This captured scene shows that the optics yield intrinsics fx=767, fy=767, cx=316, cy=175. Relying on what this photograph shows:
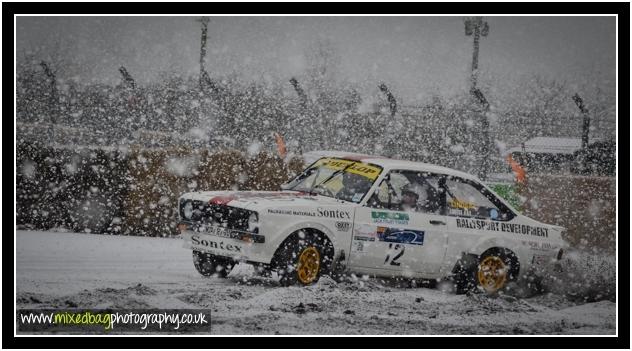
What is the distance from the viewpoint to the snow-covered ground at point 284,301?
22.3ft

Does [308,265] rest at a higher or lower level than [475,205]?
lower

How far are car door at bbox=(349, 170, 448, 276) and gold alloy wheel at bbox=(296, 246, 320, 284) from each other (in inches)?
15.2

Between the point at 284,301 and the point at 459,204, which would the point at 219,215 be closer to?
the point at 284,301

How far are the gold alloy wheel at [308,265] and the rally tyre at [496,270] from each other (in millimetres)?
1983

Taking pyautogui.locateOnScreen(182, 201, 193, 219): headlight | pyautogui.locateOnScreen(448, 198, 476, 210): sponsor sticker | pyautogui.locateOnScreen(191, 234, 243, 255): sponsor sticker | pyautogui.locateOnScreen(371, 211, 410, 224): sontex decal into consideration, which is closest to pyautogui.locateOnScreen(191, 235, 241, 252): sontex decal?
pyautogui.locateOnScreen(191, 234, 243, 255): sponsor sticker

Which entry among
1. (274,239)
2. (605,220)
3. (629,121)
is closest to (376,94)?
(605,220)

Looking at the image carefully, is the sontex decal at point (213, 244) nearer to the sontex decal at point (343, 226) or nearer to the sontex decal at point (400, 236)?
the sontex decal at point (343, 226)

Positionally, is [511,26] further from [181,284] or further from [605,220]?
[181,284]

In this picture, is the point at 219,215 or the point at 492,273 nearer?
the point at 219,215

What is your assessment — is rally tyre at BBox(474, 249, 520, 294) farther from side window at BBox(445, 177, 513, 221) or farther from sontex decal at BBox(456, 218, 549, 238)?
side window at BBox(445, 177, 513, 221)

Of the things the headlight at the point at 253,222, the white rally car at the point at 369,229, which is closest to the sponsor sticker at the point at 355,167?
the white rally car at the point at 369,229

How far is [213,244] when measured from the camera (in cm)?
779

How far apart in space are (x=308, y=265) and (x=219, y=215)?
1039mm

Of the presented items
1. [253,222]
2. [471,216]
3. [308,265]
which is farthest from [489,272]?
[253,222]
